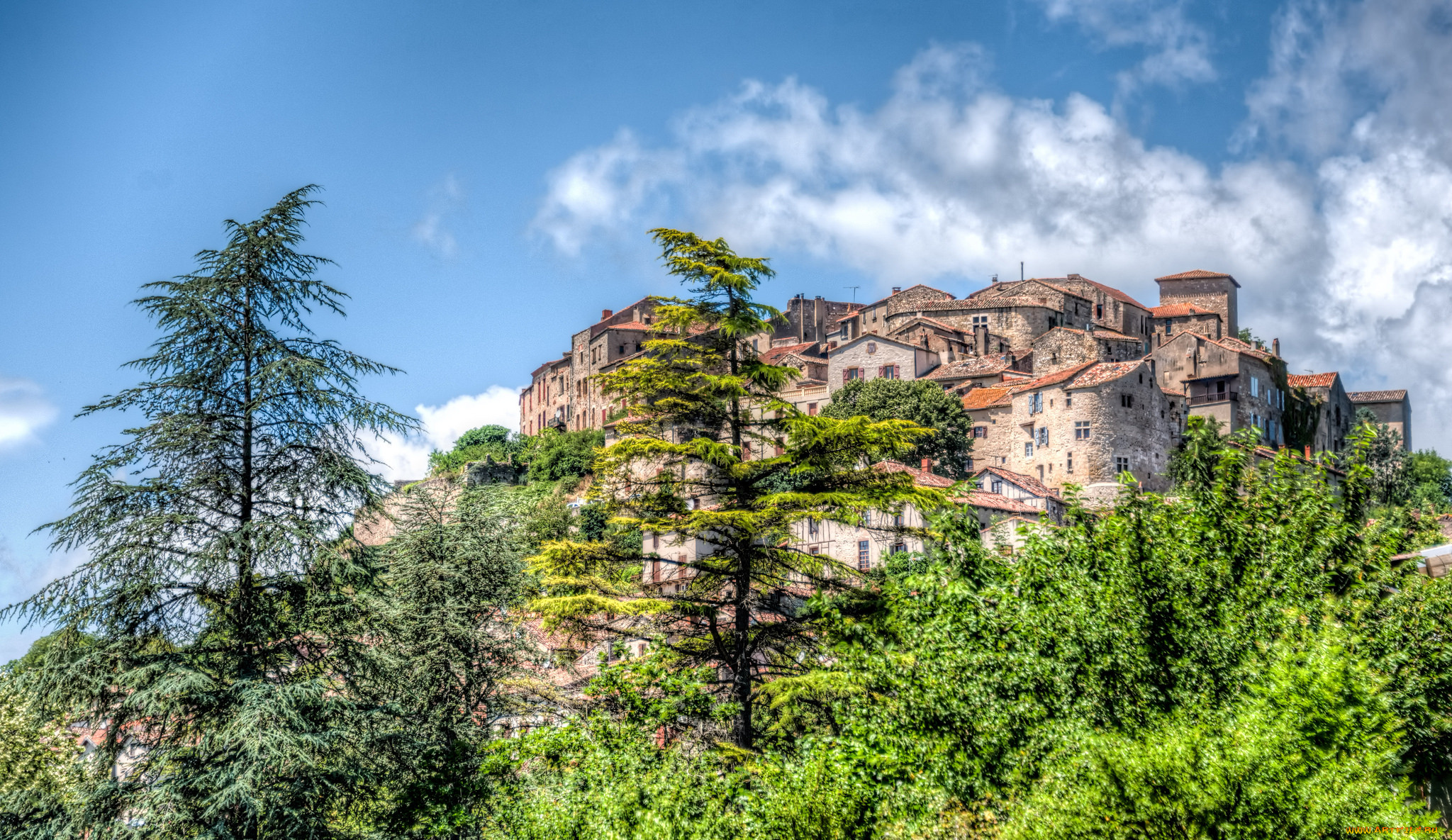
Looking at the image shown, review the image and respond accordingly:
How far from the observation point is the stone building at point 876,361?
80.8 metres

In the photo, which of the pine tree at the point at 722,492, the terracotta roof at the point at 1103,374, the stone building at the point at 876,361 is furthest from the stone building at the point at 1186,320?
the pine tree at the point at 722,492

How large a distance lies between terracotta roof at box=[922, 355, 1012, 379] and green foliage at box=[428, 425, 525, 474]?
3502 centimetres

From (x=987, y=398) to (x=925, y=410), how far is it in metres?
5.74

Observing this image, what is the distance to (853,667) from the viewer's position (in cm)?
1953

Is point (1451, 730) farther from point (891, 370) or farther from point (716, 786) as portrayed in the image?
point (891, 370)

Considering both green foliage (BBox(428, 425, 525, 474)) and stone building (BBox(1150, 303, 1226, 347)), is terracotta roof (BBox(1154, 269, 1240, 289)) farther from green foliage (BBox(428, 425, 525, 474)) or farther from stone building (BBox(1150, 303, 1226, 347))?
green foliage (BBox(428, 425, 525, 474))

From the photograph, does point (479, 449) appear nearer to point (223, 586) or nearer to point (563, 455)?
point (563, 455)

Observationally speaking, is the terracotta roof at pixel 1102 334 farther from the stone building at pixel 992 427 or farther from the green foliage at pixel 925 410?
the green foliage at pixel 925 410

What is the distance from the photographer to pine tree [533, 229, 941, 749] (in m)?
22.4

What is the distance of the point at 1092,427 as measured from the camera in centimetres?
6781

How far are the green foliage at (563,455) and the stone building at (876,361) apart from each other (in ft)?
57.2

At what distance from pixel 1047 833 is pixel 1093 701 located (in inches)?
153

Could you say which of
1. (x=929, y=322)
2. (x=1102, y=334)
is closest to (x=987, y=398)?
(x=929, y=322)

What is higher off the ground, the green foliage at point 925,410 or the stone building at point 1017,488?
the green foliage at point 925,410
